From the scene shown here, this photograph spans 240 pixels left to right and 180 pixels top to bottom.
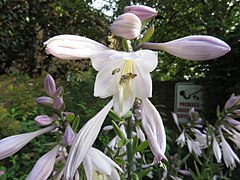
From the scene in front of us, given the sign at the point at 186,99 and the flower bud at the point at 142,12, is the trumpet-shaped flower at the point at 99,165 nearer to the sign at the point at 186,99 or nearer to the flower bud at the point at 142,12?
the flower bud at the point at 142,12

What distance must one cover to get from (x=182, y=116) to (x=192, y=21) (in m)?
3.11

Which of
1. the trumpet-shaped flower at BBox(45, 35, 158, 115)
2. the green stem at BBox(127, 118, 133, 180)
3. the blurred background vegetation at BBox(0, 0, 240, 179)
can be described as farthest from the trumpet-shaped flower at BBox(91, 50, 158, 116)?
the blurred background vegetation at BBox(0, 0, 240, 179)

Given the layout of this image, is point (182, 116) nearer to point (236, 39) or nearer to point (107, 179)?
point (236, 39)

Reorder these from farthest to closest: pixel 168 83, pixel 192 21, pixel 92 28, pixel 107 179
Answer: pixel 192 21 < pixel 92 28 < pixel 168 83 < pixel 107 179

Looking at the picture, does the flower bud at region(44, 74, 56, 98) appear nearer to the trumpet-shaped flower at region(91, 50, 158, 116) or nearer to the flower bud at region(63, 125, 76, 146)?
the flower bud at region(63, 125, 76, 146)

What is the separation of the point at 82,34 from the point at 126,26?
216 inches

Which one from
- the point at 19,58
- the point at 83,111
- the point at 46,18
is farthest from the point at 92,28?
the point at 83,111

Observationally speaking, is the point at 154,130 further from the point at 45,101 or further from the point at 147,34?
the point at 45,101

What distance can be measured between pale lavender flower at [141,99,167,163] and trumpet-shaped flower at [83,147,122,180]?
5.1 inches

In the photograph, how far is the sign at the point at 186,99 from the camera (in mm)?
3950

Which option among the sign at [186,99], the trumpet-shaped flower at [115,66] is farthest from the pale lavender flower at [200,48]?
the sign at [186,99]

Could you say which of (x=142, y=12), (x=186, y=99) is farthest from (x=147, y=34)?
(x=186, y=99)

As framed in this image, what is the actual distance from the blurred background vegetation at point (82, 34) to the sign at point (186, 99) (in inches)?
6.9

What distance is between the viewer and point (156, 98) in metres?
5.18
